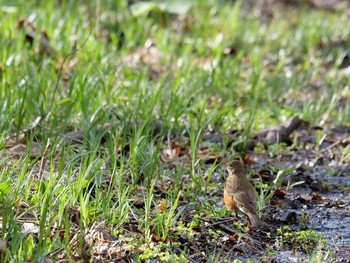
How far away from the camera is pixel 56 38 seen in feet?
24.3

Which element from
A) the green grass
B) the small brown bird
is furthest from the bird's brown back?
the green grass

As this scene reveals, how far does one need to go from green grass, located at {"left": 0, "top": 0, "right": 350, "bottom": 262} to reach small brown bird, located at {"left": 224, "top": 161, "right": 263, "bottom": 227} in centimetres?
16

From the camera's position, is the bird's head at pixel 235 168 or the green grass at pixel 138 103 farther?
the bird's head at pixel 235 168

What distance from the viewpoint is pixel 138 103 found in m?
Result: 5.68

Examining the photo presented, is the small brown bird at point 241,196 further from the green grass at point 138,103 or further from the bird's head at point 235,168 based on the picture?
the green grass at point 138,103

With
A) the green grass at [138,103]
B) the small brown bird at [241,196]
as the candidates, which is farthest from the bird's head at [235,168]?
the green grass at [138,103]

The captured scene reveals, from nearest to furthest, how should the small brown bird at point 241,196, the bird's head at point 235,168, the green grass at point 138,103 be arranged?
1. the green grass at point 138,103
2. the small brown bird at point 241,196
3. the bird's head at point 235,168

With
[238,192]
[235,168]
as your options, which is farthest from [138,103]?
[238,192]

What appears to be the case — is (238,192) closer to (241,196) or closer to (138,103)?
(241,196)

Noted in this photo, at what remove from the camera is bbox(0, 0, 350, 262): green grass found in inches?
150

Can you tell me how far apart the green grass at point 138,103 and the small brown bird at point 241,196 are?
0.51ft

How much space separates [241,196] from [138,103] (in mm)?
1804

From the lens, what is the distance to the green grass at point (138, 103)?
3.80 metres

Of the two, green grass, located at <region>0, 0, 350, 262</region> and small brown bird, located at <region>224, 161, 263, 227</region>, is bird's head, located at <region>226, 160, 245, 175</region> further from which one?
green grass, located at <region>0, 0, 350, 262</region>
